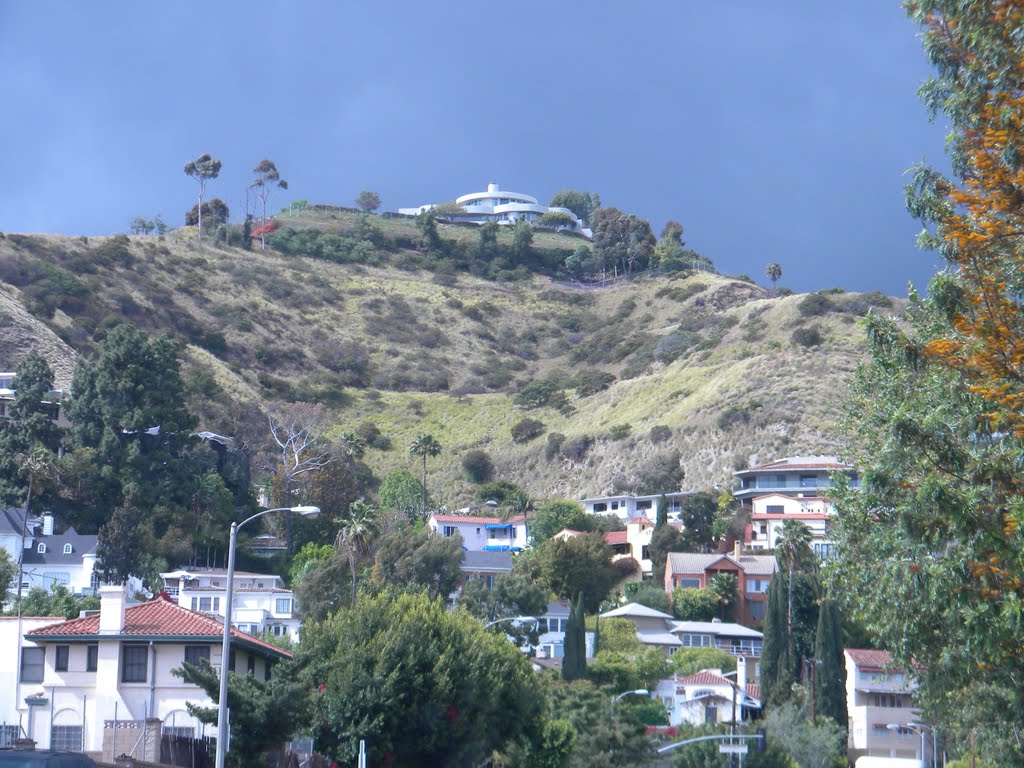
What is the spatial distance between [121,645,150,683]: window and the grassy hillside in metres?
84.2

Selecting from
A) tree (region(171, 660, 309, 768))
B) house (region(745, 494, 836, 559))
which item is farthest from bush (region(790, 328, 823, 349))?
tree (region(171, 660, 309, 768))

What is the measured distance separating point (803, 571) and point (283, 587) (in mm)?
37720

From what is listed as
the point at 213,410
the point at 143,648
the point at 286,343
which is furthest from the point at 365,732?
the point at 286,343

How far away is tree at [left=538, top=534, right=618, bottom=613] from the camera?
10031cm

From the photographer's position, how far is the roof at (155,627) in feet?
162

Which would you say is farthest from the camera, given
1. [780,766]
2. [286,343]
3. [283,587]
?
[286,343]

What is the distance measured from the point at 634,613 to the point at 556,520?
73.0 feet

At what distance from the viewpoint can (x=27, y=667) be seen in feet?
166

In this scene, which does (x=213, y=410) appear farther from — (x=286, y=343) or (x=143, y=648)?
(x=143, y=648)

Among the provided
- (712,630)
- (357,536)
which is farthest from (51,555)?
(712,630)

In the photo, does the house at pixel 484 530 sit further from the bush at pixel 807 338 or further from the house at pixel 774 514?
the bush at pixel 807 338

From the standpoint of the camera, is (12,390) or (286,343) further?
(286,343)

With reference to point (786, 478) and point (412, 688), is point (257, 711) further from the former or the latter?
point (786, 478)

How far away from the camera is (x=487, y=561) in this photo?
10625 centimetres
